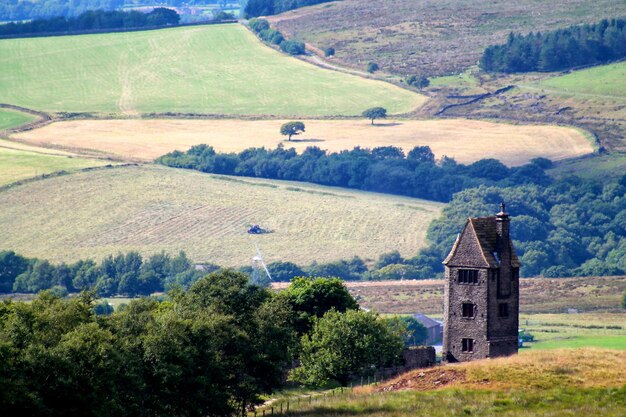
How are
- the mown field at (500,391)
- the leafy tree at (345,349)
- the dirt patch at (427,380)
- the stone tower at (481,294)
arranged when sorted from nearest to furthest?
the mown field at (500,391) < the dirt patch at (427,380) < the leafy tree at (345,349) < the stone tower at (481,294)

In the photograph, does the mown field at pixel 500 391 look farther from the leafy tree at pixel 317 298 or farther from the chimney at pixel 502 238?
the leafy tree at pixel 317 298

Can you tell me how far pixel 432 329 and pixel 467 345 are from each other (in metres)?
61.4

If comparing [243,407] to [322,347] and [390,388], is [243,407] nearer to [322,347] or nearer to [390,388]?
[390,388]

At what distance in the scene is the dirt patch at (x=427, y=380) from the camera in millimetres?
100812

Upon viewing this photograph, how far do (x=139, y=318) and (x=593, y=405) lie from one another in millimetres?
24700

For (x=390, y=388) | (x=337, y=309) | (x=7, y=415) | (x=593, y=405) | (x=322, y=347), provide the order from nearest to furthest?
(x=7, y=415) < (x=593, y=405) < (x=390, y=388) < (x=322, y=347) < (x=337, y=309)

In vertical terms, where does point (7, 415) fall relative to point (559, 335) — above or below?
above

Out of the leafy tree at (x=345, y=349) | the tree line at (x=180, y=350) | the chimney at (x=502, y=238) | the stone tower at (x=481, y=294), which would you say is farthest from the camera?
the chimney at (x=502, y=238)

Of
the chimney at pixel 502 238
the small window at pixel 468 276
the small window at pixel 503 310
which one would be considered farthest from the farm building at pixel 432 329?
the chimney at pixel 502 238

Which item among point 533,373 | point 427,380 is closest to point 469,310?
point 427,380

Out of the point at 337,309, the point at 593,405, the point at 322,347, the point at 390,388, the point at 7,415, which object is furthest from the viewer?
the point at 337,309

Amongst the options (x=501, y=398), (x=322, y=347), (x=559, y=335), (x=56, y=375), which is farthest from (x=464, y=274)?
(x=559, y=335)

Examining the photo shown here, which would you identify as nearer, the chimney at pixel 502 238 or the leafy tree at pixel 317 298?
the chimney at pixel 502 238

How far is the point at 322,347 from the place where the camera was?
113 metres
